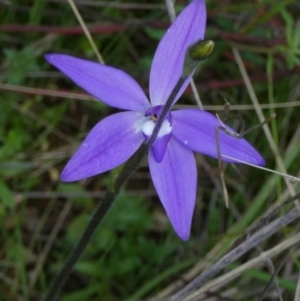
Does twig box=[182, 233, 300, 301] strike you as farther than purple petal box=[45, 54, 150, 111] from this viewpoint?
Yes

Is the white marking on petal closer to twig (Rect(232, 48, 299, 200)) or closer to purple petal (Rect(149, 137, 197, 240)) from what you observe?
purple petal (Rect(149, 137, 197, 240))

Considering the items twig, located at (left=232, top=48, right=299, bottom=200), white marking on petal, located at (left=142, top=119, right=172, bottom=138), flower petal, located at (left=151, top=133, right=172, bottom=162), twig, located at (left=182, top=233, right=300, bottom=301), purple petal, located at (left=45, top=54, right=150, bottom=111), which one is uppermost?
twig, located at (left=232, top=48, right=299, bottom=200)

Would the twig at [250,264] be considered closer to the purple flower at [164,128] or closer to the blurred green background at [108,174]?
the purple flower at [164,128]

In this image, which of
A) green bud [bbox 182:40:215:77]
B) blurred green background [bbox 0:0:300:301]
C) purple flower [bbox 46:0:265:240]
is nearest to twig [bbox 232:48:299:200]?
blurred green background [bbox 0:0:300:301]

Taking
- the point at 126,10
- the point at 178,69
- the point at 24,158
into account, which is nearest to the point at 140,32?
the point at 126,10

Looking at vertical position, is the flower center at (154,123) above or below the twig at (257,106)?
below

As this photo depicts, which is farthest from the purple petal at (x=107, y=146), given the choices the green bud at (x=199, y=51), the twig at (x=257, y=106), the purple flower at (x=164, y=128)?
the twig at (x=257, y=106)

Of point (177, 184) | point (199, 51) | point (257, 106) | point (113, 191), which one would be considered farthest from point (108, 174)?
point (199, 51)

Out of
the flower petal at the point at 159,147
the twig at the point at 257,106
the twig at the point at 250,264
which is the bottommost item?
the twig at the point at 250,264
